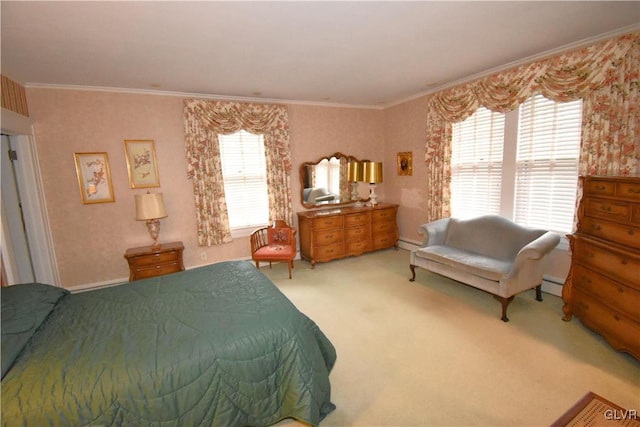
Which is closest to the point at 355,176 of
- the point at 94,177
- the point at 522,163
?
the point at 522,163

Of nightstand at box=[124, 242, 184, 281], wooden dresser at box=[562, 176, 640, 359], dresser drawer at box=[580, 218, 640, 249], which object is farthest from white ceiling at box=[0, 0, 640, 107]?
nightstand at box=[124, 242, 184, 281]

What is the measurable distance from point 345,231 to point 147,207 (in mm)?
2892

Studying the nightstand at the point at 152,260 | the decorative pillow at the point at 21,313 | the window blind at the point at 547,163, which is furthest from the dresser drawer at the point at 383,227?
the decorative pillow at the point at 21,313

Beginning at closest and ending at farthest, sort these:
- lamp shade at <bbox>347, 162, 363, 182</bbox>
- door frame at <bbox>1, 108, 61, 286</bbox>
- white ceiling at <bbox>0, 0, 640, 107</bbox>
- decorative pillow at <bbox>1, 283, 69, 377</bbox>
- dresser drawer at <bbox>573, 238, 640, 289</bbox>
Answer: decorative pillow at <bbox>1, 283, 69, 377</bbox> < white ceiling at <bbox>0, 0, 640, 107</bbox> < dresser drawer at <bbox>573, 238, 640, 289</bbox> < door frame at <bbox>1, 108, 61, 286</bbox> < lamp shade at <bbox>347, 162, 363, 182</bbox>

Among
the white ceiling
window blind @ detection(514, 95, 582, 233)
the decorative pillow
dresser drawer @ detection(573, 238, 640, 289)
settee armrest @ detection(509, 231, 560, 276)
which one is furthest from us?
window blind @ detection(514, 95, 582, 233)

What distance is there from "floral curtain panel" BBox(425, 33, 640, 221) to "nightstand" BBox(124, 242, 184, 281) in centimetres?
456

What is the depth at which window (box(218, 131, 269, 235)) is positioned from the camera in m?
4.48

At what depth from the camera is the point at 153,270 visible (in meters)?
3.79

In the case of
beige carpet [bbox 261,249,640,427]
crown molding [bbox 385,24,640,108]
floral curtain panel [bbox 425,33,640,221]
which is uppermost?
crown molding [bbox 385,24,640,108]

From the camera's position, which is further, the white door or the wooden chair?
the wooden chair

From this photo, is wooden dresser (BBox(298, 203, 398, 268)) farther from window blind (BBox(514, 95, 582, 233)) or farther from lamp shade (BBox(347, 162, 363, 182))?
window blind (BBox(514, 95, 582, 233))

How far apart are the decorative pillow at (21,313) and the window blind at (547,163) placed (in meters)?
4.69

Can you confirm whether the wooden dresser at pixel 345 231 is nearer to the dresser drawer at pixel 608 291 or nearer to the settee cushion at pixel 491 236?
the settee cushion at pixel 491 236

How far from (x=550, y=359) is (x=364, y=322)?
1.55 m
